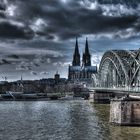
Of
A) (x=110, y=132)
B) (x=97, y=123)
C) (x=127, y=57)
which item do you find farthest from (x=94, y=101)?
(x=110, y=132)

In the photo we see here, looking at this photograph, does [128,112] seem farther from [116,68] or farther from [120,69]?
[120,69]

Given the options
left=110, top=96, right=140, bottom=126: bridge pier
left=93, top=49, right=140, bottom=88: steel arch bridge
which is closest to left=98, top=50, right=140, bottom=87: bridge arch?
left=93, top=49, right=140, bottom=88: steel arch bridge

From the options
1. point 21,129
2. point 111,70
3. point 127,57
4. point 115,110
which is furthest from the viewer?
point 111,70

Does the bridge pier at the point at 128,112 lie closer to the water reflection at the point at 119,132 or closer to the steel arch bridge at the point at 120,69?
the water reflection at the point at 119,132

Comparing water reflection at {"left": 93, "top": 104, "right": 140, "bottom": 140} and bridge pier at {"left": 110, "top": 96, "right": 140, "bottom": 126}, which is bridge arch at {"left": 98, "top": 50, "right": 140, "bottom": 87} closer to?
bridge pier at {"left": 110, "top": 96, "right": 140, "bottom": 126}

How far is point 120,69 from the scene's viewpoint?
419ft

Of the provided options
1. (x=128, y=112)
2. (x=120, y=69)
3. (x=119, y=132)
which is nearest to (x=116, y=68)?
(x=120, y=69)

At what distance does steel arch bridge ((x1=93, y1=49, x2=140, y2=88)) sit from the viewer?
96.6 meters

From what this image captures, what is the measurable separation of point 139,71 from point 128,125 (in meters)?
27.8

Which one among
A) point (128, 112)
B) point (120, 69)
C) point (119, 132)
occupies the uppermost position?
point (120, 69)

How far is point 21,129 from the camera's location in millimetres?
67125

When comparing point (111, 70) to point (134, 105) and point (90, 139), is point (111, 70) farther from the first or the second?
point (90, 139)

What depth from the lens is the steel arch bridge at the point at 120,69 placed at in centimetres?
9662

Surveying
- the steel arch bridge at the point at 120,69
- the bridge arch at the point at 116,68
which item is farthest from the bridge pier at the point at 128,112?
the bridge arch at the point at 116,68
